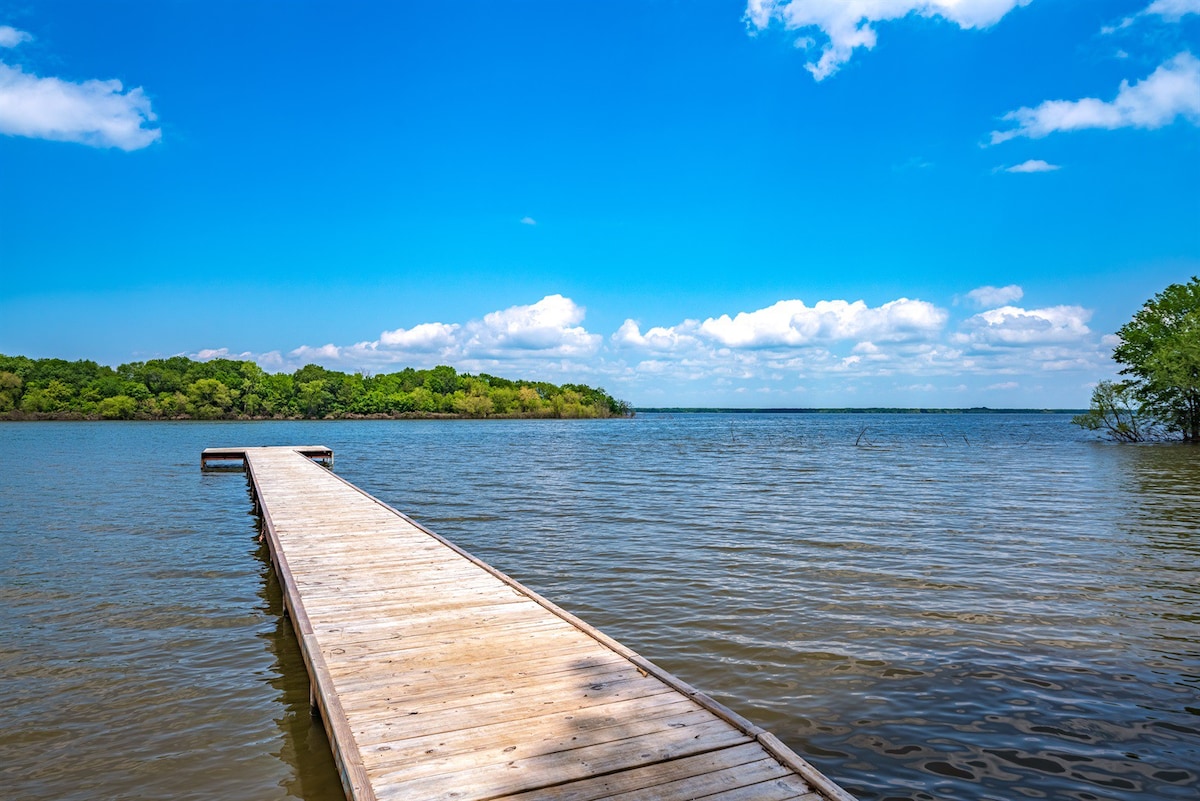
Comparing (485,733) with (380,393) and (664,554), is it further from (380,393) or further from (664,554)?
(380,393)

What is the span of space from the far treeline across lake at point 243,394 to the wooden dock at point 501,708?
127744 millimetres

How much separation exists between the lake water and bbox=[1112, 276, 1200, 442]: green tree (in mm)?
28400

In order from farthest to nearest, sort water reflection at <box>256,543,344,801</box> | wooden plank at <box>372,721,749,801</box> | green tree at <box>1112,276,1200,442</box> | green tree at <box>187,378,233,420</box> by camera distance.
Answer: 1. green tree at <box>187,378,233,420</box>
2. green tree at <box>1112,276,1200,442</box>
3. water reflection at <box>256,543,344,801</box>
4. wooden plank at <box>372,721,749,801</box>

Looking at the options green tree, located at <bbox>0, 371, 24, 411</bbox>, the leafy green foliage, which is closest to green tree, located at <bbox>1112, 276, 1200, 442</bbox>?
the leafy green foliage

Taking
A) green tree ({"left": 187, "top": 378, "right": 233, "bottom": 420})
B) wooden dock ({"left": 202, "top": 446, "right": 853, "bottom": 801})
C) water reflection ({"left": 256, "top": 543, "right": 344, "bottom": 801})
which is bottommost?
water reflection ({"left": 256, "top": 543, "right": 344, "bottom": 801})

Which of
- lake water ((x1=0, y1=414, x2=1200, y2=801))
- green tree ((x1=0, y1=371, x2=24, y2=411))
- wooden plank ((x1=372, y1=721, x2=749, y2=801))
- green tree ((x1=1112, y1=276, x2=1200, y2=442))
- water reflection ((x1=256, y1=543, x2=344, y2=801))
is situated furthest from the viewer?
green tree ((x1=0, y1=371, x2=24, y2=411))

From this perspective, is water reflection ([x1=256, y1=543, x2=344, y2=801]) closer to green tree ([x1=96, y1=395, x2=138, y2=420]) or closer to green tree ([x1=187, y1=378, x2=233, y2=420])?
green tree ([x1=96, y1=395, x2=138, y2=420])

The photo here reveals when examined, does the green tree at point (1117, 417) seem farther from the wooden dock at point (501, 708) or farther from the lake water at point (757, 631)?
the wooden dock at point (501, 708)

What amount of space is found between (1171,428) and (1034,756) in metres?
52.6

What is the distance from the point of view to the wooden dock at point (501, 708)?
157 inches

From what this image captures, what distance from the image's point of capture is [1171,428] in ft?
152

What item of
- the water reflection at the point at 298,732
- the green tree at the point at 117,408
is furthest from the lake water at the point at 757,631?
the green tree at the point at 117,408

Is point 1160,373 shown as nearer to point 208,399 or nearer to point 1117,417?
point 1117,417

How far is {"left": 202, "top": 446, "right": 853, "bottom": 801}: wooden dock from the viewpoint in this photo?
3998 mm
